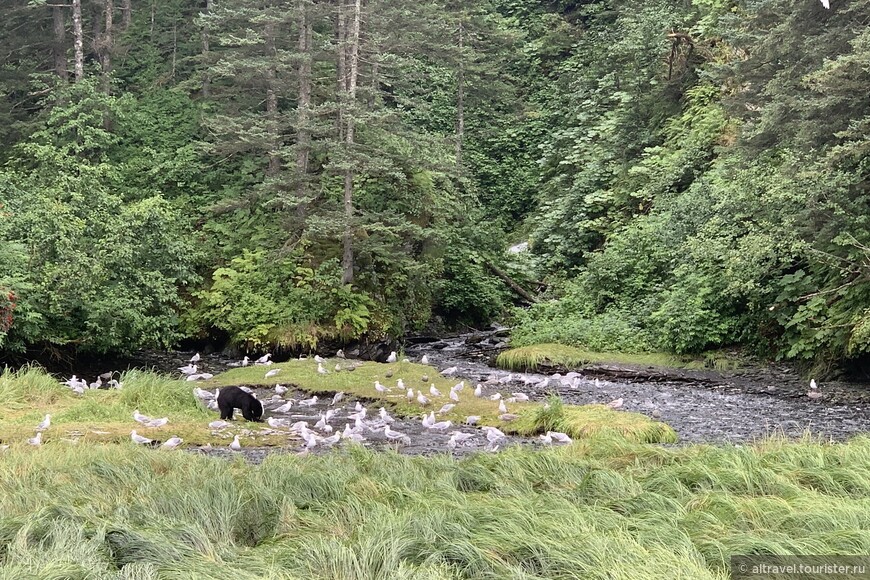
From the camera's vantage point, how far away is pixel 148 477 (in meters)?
6.84

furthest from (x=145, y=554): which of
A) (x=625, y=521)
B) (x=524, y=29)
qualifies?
(x=524, y=29)

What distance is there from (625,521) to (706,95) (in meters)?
21.9

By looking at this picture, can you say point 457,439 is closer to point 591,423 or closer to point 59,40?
point 591,423

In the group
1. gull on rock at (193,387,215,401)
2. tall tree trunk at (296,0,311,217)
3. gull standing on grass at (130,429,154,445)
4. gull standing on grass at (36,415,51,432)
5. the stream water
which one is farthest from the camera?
tall tree trunk at (296,0,311,217)

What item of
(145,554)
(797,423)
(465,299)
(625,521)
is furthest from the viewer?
(465,299)

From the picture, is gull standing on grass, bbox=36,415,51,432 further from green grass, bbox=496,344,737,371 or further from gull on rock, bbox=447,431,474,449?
green grass, bbox=496,344,737,371

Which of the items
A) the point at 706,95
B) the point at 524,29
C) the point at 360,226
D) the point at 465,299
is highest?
the point at 524,29

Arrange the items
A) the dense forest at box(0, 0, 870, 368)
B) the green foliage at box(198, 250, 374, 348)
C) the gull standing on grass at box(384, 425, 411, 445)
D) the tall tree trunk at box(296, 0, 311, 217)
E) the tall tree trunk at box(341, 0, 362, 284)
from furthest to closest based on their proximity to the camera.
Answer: the tall tree trunk at box(296, 0, 311, 217) → the green foliage at box(198, 250, 374, 348) → the tall tree trunk at box(341, 0, 362, 284) → the dense forest at box(0, 0, 870, 368) → the gull standing on grass at box(384, 425, 411, 445)

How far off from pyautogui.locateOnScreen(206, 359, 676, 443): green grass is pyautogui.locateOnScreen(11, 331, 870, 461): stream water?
1.42 feet

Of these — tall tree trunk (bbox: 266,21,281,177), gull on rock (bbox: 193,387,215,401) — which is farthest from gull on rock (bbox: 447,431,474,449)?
tall tree trunk (bbox: 266,21,281,177)

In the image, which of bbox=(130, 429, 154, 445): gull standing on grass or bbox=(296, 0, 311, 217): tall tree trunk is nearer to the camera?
bbox=(130, 429, 154, 445): gull standing on grass

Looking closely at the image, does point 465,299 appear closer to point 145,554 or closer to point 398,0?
point 398,0

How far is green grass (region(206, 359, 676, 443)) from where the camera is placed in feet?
34.0

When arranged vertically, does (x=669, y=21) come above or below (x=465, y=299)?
Result: above
